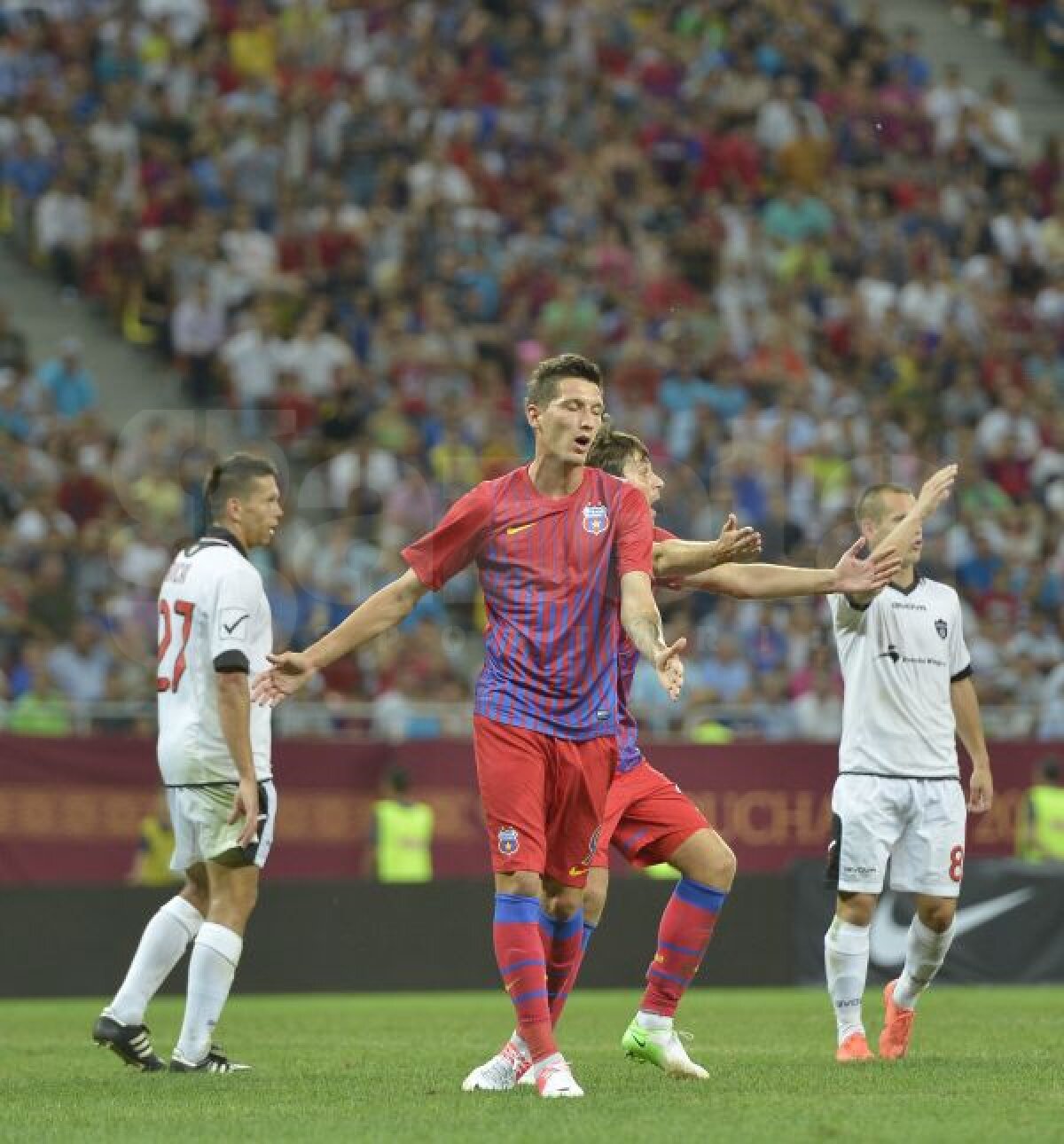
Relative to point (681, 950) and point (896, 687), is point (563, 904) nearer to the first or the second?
point (681, 950)

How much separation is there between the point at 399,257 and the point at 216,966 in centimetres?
1552

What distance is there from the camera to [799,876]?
17.6 meters

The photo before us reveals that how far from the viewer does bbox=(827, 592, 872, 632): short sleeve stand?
1035cm

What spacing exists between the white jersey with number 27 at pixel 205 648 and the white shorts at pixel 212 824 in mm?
55

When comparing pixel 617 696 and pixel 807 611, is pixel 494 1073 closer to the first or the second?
pixel 617 696

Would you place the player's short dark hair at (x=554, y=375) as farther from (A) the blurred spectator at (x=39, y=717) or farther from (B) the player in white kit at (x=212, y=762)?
(A) the blurred spectator at (x=39, y=717)

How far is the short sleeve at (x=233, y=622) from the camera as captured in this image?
952 centimetres

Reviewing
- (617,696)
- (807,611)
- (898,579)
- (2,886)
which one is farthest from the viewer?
(807,611)

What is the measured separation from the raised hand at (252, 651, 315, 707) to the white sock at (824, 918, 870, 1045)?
3203mm

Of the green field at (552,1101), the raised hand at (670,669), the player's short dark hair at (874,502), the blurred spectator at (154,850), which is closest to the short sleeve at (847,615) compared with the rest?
the player's short dark hair at (874,502)

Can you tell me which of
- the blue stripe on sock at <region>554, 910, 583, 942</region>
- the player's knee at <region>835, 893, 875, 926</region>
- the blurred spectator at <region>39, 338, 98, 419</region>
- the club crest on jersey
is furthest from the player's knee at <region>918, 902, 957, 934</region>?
the blurred spectator at <region>39, 338, 98, 419</region>

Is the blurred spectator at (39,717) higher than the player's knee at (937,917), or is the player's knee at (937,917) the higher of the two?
the blurred spectator at (39,717)

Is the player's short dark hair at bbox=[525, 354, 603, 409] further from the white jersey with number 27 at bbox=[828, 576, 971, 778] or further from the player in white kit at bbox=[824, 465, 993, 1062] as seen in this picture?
the white jersey with number 27 at bbox=[828, 576, 971, 778]

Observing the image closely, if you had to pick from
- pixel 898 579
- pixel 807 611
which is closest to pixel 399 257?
A: pixel 807 611
